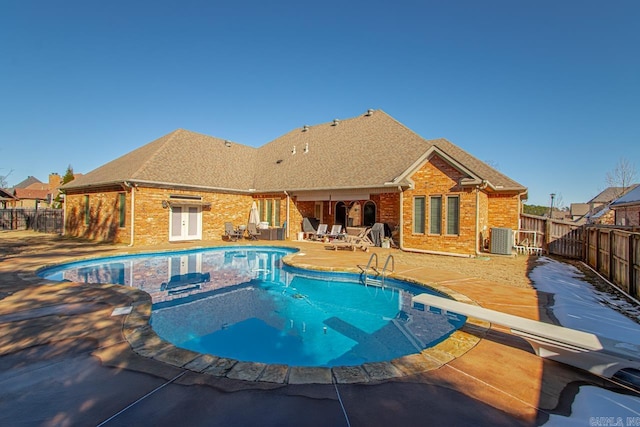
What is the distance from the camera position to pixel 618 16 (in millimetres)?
11250

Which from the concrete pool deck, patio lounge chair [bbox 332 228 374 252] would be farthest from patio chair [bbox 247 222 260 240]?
the concrete pool deck

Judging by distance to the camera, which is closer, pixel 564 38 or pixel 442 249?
pixel 564 38

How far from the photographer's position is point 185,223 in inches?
737

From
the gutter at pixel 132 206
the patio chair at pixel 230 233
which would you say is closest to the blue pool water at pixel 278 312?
the gutter at pixel 132 206

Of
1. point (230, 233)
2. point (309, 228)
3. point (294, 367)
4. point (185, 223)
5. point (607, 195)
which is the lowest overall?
point (294, 367)

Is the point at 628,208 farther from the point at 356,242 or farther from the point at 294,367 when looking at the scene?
the point at 294,367

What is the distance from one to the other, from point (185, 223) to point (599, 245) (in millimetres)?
20666

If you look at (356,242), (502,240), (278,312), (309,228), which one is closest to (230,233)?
(309,228)

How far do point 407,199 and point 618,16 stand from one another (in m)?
10.6

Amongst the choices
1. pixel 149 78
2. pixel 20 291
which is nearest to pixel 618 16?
pixel 20 291

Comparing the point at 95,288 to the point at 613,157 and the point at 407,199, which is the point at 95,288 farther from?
the point at 613,157

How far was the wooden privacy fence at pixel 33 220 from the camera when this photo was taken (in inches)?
970

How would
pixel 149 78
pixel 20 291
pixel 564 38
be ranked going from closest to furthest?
pixel 20 291
pixel 564 38
pixel 149 78

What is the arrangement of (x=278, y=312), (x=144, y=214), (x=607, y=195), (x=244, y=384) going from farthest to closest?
(x=607, y=195) < (x=144, y=214) < (x=278, y=312) < (x=244, y=384)
